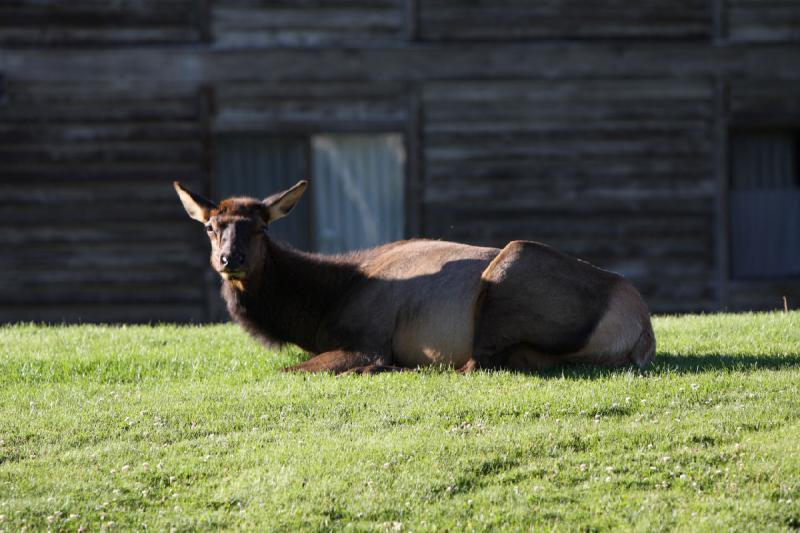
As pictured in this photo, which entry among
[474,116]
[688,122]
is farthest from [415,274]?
[688,122]

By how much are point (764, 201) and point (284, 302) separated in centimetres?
1017

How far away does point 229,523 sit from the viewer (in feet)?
18.9

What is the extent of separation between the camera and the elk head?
31.1 ft

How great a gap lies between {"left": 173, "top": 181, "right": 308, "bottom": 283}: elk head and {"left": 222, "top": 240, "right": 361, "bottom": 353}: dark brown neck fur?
0.16 m

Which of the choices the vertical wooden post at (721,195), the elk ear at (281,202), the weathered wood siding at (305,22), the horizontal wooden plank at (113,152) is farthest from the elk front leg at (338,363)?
the vertical wooden post at (721,195)

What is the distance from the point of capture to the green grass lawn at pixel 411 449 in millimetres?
5824

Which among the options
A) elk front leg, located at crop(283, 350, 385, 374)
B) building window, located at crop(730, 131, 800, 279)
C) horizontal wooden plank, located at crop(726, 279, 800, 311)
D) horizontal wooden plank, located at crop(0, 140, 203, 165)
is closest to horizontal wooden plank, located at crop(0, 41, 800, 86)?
horizontal wooden plank, located at crop(0, 140, 203, 165)

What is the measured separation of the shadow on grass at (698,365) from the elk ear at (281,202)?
2.83 meters

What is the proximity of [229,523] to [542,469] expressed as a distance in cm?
178

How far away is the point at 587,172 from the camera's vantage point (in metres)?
16.9

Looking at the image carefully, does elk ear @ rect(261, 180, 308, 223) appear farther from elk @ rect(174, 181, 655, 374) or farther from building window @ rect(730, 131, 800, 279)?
building window @ rect(730, 131, 800, 279)

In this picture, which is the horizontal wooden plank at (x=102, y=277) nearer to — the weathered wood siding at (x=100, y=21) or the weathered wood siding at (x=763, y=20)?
the weathered wood siding at (x=100, y=21)

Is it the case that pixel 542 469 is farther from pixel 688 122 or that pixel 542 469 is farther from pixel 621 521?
pixel 688 122

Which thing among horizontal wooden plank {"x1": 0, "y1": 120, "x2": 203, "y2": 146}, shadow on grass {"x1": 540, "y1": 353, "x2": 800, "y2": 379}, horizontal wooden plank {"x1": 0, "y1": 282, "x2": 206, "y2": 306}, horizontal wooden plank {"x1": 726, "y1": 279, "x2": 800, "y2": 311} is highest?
horizontal wooden plank {"x1": 0, "y1": 120, "x2": 203, "y2": 146}
